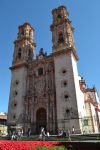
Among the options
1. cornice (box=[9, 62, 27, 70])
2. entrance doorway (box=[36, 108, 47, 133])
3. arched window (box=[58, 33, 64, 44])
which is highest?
arched window (box=[58, 33, 64, 44])

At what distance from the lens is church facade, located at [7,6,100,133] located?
2609 centimetres

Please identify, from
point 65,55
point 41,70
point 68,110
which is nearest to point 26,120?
point 68,110

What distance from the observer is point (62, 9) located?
3769 centimetres

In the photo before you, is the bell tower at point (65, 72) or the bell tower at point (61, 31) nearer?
the bell tower at point (65, 72)

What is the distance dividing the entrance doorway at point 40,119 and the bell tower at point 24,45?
10991 mm

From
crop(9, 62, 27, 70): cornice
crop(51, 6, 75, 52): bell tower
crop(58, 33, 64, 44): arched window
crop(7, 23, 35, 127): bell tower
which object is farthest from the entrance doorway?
crop(58, 33, 64, 44): arched window

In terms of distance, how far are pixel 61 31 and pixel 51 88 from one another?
39.1 ft

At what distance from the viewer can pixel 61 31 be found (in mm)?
34312

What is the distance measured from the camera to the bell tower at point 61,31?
32.1 metres

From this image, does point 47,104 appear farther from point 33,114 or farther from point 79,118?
point 79,118

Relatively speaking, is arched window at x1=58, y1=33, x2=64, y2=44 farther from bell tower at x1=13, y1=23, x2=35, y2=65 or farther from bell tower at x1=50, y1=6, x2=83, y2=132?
bell tower at x1=13, y1=23, x2=35, y2=65

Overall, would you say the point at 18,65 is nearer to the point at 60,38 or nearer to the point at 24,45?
the point at 24,45

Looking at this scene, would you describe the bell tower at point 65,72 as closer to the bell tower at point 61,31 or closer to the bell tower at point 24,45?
the bell tower at point 61,31

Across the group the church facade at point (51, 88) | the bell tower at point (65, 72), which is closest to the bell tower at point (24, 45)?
the church facade at point (51, 88)
